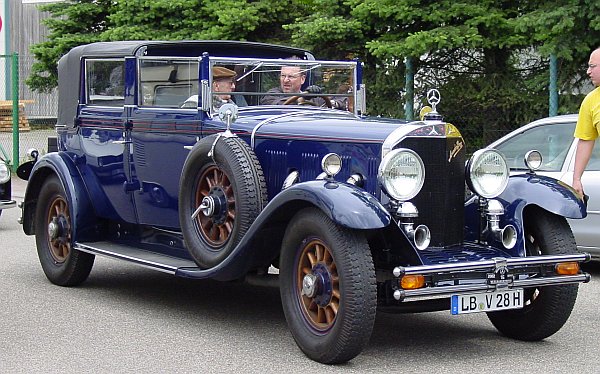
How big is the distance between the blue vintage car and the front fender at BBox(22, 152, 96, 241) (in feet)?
0.06

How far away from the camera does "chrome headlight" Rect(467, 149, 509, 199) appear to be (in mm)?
6523

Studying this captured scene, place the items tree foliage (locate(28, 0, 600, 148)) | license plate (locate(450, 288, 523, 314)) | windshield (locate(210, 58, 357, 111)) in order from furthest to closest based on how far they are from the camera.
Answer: tree foliage (locate(28, 0, 600, 148)) < windshield (locate(210, 58, 357, 111)) < license plate (locate(450, 288, 523, 314))

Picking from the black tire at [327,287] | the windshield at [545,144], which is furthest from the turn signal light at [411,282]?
the windshield at [545,144]

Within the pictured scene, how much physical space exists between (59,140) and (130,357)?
138 inches

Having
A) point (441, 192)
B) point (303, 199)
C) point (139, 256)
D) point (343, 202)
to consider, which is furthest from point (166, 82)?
point (343, 202)

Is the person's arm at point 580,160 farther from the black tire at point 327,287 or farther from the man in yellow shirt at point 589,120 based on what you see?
the black tire at point 327,287

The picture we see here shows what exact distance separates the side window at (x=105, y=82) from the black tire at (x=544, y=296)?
11.3 ft

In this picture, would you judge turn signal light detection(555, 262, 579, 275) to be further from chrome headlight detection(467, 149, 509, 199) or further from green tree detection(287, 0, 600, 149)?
green tree detection(287, 0, 600, 149)

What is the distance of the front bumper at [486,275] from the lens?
18.9ft

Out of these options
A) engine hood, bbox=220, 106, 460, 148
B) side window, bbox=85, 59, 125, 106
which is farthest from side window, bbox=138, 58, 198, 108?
engine hood, bbox=220, 106, 460, 148

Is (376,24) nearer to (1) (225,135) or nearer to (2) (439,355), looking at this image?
(1) (225,135)

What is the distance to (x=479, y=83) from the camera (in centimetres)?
1385

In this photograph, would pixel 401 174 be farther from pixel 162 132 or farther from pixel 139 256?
pixel 139 256

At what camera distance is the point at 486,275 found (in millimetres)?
5977
